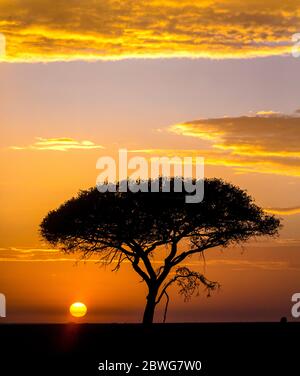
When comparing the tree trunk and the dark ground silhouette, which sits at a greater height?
the tree trunk

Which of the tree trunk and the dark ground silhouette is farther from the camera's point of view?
the tree trunk

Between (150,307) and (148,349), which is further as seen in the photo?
(150,307)

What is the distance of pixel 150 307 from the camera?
55.6 metres

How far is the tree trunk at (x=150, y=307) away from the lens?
2180 inches

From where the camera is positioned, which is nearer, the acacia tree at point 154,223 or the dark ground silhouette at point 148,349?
the dark ground silhouette at point 148,349

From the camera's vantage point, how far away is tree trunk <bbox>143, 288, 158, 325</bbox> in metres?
55.4

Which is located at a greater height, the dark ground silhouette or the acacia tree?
the acacia tree

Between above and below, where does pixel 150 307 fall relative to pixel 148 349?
above

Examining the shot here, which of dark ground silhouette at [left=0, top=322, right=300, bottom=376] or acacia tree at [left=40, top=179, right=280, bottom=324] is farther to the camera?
acacia tree at [left=40, top=179, right=280, bottom=324]

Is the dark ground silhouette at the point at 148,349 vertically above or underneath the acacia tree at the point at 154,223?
underneath
